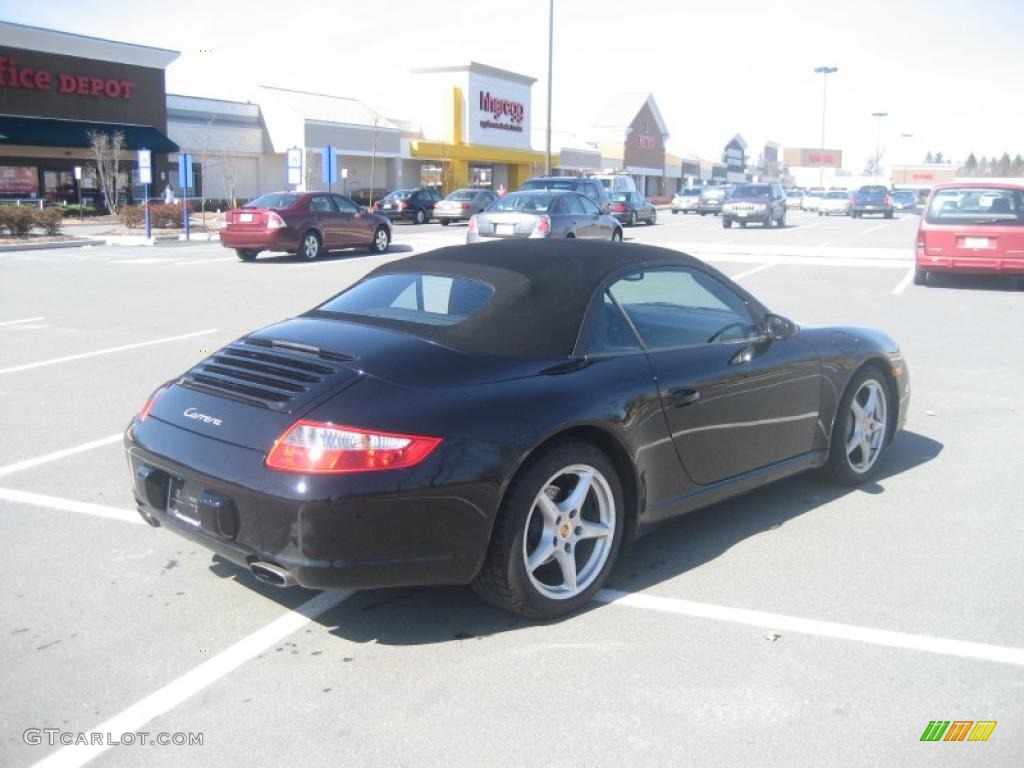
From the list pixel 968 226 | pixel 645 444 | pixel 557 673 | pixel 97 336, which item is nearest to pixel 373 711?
pixel 557 673

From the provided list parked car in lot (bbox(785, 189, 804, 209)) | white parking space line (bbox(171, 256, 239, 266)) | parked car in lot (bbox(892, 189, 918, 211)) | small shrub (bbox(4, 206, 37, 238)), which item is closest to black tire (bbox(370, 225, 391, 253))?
white parking space line (bbox(171, 256, 239, 266))

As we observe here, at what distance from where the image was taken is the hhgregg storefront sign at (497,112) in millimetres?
56062

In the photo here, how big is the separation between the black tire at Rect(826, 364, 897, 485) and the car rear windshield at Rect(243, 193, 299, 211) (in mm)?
17139

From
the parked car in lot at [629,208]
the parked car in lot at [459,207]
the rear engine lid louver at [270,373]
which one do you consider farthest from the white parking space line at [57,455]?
the parked car in lot at [629,208]

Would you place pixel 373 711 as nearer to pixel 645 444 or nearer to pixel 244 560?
pixel 244 560

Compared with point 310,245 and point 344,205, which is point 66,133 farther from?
point 310,245

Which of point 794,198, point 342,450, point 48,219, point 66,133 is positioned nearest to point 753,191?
point 48,219

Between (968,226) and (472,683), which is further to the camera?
(968,226)

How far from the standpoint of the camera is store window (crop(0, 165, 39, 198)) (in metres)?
39.0

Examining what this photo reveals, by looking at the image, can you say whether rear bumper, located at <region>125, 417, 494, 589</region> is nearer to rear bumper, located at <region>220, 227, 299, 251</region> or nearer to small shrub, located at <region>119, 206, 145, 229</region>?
rear bumper, located at <region>220, 227, 299, 251</region>

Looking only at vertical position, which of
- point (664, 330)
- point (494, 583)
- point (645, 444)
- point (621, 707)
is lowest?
point (621, 707)

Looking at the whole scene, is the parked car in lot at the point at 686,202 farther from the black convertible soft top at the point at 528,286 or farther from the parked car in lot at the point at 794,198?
the black convertible soft top at the point at 528,286

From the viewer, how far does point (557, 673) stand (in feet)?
11.8

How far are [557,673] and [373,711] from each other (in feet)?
2.19
